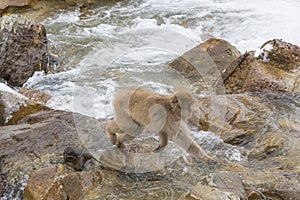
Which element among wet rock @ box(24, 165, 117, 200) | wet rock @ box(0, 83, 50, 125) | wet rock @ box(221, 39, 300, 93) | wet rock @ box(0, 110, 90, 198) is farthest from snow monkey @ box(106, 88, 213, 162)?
wet rock @ box(221, 39, 300, 93)

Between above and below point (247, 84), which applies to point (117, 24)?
below

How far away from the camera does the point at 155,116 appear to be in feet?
13.8

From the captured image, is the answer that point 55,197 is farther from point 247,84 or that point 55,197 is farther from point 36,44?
point 36,44

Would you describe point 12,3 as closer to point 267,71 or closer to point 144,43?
point 144,43

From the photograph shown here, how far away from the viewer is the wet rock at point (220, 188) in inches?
155

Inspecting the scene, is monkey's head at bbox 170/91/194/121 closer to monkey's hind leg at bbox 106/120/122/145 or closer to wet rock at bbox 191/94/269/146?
monkey's hind leg at bbox 106/120/122/145

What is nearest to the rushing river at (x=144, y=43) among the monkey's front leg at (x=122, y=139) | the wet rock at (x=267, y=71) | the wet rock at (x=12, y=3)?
the monkey's front leg at (x=122, y=139)

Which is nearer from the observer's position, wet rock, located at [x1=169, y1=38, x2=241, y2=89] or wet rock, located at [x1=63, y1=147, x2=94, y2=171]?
wet rock, located at [x1=63, y1=147, x2=94, y2=171]

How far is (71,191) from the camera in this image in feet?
14.0

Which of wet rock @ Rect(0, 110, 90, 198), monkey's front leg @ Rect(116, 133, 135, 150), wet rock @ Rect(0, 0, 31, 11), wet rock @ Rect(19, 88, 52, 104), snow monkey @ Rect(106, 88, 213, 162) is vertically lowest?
wet rock @ Rect(0, 0, 31, 11)

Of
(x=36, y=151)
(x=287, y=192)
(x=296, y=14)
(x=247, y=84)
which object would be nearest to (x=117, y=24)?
(x=296, y=14)

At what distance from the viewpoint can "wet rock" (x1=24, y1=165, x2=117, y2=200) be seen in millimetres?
4176

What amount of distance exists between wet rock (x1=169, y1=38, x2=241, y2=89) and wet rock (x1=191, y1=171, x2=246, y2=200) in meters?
4.06

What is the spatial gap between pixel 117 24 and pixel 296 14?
5078 millimetres
